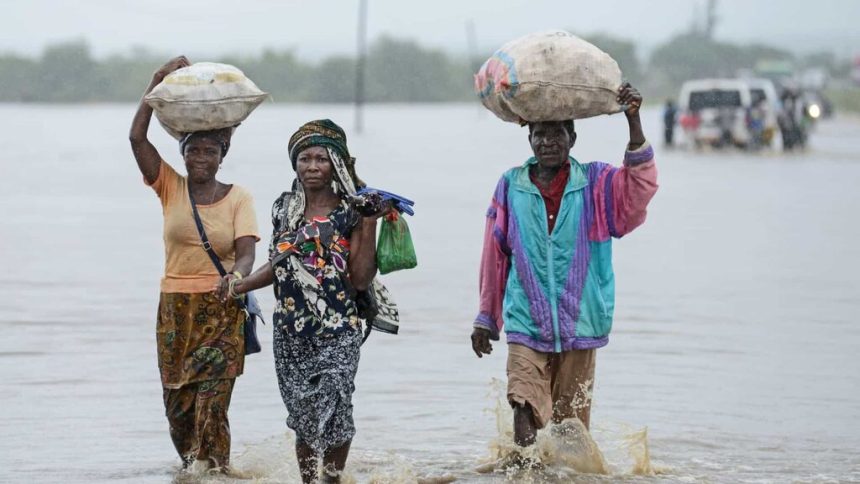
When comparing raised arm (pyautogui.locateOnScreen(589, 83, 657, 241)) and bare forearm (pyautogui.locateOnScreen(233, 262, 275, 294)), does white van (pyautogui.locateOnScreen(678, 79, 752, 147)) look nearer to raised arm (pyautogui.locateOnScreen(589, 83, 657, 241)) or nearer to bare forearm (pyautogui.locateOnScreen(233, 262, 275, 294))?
raised arm (pyautogui.locateOnScreen(589, 83, 657, 241))

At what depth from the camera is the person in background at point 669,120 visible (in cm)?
3769

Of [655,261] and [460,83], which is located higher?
[460,83]

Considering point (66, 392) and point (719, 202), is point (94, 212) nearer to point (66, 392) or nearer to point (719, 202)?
point (719, 202)

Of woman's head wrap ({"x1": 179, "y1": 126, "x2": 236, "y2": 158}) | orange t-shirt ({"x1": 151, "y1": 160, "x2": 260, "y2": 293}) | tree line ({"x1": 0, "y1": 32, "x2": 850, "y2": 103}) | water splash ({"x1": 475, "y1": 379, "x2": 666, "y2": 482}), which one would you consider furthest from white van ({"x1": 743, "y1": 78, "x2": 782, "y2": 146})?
tree line ({"x1": 0, "y1": 32, "x2": 850, "y2": 103})

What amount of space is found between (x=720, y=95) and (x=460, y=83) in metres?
103

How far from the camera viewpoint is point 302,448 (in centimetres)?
571

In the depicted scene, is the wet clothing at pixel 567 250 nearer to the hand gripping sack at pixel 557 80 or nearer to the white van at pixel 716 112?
the hand gripping sack at pixel 557 80

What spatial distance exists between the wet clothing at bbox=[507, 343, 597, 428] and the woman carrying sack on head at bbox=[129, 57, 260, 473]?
1077 mm

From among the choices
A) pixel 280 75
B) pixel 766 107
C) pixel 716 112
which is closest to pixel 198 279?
pixel 766 107

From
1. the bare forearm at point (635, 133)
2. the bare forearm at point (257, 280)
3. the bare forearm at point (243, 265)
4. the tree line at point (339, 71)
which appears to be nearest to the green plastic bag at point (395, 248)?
the bare forearm at point (257, 280)

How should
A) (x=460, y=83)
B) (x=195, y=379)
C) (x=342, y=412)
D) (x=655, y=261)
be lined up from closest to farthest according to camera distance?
(x=342, y=412) < (x=195, y=379) < (x=655, y=261) < (x=460, y=83)

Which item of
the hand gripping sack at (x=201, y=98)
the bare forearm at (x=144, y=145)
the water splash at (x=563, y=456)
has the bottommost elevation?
the water splash at (x=563, y=456)

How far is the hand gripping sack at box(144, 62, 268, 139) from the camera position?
5922 millimetres

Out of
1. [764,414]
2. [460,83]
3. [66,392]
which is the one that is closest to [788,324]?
[764,414]
